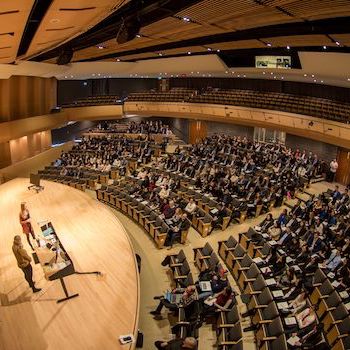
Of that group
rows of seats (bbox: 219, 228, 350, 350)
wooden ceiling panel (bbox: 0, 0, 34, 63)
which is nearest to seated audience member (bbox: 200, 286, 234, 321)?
rows of seats (bbox: 219, 228, 350, 350)

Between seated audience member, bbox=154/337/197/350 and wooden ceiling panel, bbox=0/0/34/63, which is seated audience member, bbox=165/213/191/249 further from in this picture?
wooden ceiling panel, bbox=0/0/34/63

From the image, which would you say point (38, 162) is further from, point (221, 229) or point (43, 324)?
point (43, 324)

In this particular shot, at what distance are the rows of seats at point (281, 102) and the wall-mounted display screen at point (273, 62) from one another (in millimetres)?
2454

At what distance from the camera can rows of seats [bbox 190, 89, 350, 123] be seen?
13.8 m

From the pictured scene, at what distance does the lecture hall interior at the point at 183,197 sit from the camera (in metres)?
4.86

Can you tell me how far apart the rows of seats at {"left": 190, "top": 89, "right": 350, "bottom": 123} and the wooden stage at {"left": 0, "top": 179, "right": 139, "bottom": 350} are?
9.46 metres

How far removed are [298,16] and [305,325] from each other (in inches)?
176

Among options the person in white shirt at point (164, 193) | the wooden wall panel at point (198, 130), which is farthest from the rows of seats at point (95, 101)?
the person in white shirt at point (164, 193)

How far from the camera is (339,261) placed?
700 cm

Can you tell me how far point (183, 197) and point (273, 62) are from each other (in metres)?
5.86

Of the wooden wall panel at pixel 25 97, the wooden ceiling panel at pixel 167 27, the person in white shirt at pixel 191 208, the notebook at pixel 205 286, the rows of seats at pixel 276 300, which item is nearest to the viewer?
the rows of seats at pixel 276 300

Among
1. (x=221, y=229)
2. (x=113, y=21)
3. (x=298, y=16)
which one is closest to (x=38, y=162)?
(x=221, y=229)

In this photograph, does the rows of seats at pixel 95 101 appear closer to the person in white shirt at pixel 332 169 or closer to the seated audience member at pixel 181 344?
the person in white shirt at pixel 332 169

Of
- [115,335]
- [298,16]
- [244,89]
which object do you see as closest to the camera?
[115,335]
